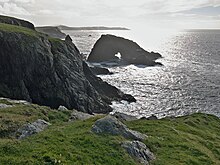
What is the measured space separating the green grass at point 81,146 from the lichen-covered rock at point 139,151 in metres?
0.59

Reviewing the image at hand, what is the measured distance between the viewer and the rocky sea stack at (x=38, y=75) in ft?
195

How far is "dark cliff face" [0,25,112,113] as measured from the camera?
5949cm

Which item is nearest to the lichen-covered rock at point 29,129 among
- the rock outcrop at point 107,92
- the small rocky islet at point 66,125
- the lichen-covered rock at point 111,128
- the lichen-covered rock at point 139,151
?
the small rocky islet at point 66,125

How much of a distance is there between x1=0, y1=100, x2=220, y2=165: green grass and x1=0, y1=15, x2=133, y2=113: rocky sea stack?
1147 inches

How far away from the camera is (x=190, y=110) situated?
75.1 meters

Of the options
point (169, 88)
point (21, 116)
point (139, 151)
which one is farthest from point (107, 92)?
point (139, 151)

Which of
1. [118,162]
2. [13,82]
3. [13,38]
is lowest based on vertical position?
[13,82]

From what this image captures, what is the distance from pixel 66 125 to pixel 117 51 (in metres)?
149

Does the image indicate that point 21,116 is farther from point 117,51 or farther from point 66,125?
point 117,51

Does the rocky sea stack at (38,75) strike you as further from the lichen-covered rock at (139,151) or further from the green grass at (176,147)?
the lichen-covered rock at (139,151)

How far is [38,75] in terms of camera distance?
63344mm

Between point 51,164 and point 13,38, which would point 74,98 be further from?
point 51,164

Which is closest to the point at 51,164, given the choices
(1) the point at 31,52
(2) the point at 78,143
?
(2) the point at 78,143

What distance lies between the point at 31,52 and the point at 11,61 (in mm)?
5127
